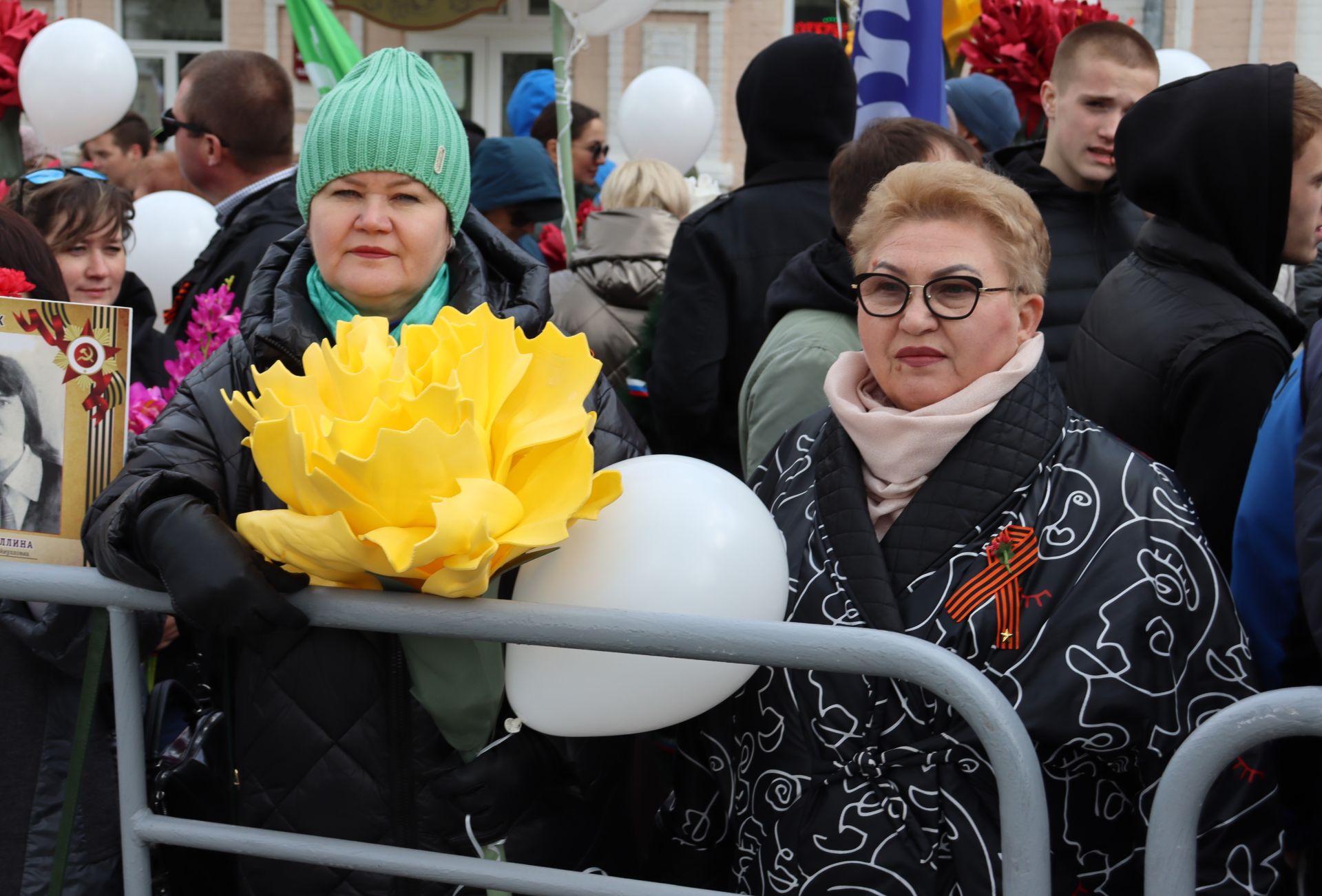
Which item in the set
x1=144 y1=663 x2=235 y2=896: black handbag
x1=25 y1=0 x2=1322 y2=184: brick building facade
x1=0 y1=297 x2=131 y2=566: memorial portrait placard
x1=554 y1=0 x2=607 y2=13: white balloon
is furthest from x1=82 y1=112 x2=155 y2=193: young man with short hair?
x1=25 y1=0 x2=1322 y2=184: brick building facade

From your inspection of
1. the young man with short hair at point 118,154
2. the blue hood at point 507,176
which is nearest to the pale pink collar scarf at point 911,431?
the blue hood at point 507,176

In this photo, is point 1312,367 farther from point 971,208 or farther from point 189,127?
point 189,127

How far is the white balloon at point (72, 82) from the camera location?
5.65 metres

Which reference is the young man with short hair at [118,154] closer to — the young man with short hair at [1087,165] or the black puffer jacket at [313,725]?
the young man with short hair at [1087,165]

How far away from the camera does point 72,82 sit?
5.68m

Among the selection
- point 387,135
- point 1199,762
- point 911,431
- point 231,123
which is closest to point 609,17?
point 231,123

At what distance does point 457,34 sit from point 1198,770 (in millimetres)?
15614

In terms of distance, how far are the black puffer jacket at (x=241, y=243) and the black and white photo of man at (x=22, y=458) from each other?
4.44 ft

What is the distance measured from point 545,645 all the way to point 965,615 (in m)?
0.53

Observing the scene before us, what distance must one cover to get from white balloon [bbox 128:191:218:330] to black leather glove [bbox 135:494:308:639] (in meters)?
3.31

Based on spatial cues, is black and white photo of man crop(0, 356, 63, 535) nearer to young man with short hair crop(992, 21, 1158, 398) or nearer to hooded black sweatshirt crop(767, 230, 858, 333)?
hooded black sweatshirt crop(767, 230, 858, 333)

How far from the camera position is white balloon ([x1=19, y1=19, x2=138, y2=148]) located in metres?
5.65

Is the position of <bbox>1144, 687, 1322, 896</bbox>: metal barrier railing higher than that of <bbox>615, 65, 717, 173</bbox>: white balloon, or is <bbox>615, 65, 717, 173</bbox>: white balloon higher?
<bbox>615, 65, 717, 173</bbox>: white balloon

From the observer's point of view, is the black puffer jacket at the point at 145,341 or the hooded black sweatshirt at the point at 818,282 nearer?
the hooded black sweatshirt at the point at 818,282
